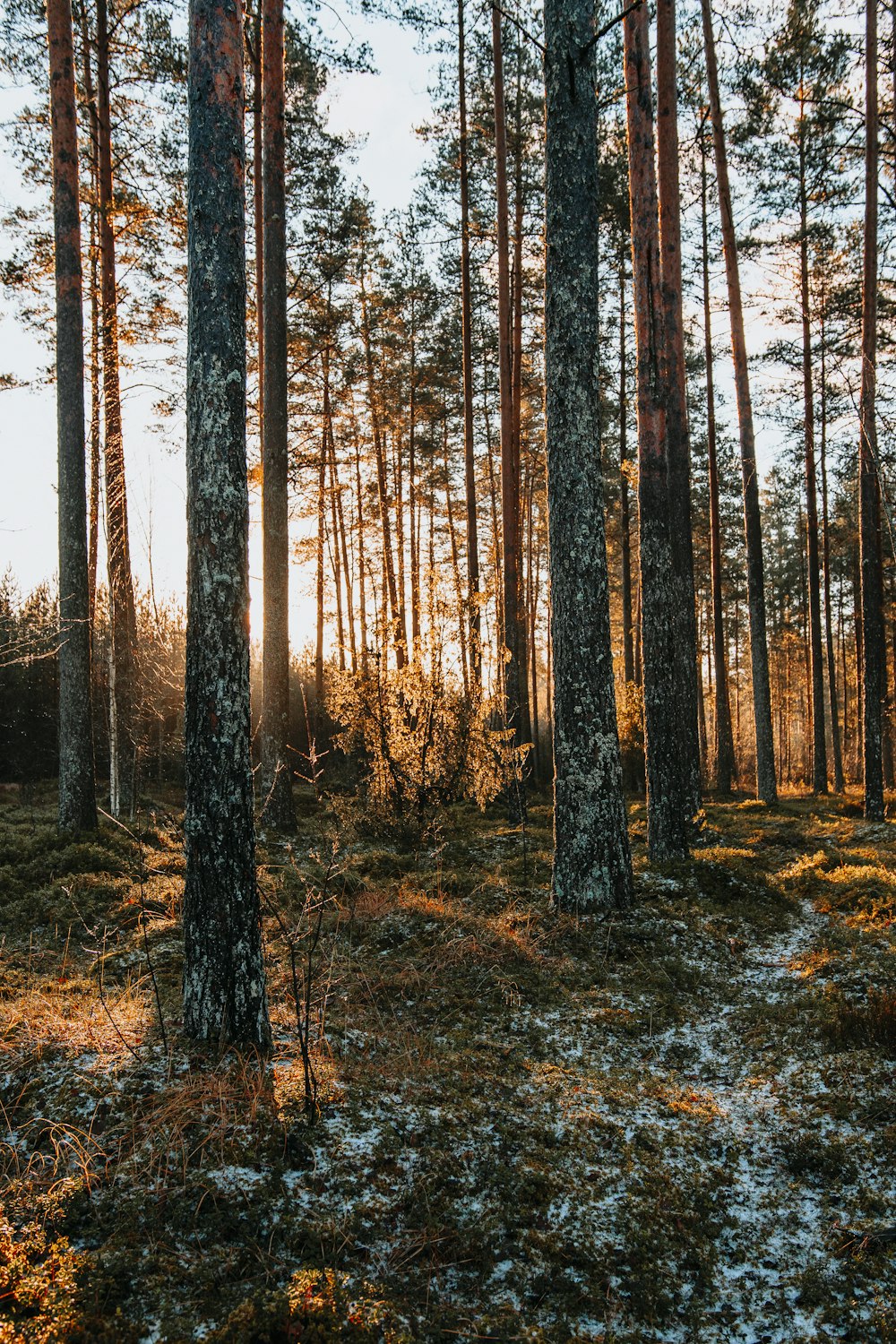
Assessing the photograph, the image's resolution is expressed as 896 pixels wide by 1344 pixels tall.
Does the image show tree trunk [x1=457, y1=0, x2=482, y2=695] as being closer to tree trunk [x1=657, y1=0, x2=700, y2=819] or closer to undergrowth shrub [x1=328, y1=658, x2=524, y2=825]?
undergrowth shrub [x1=328, y1=658, x2=524, y2=825]

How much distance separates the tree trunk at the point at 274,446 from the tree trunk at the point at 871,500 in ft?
27.2

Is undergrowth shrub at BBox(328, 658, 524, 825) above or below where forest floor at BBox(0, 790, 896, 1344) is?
above

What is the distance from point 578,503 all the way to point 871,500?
7.78m

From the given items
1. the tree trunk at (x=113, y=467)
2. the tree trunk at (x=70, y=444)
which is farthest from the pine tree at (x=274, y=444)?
the tree trunk at (x=113, y=467)

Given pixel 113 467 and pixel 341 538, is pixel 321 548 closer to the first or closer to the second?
pixel 341 538

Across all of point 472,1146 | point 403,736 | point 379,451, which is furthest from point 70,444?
point 379,451

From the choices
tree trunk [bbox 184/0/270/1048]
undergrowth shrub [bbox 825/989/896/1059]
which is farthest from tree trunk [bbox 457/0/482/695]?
undergrowth shrub [bbox 825/989/896/1059]

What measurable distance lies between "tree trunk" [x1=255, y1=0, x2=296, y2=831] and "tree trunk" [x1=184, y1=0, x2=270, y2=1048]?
20.0 feet

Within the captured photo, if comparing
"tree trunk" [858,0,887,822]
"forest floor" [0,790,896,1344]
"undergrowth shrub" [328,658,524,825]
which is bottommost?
"forest floor" [0,790,896,1344]

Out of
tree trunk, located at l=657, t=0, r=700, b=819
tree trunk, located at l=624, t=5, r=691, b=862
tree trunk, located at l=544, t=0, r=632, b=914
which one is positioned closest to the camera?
tree trunk, located at l=544, t=0, r=632, b=914

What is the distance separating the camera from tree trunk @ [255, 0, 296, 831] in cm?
955

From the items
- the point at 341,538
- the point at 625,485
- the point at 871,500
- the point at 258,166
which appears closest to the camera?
the point at 871,500

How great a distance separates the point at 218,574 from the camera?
11.4 ft

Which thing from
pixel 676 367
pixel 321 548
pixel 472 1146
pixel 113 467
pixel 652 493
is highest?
pixel 321 548
